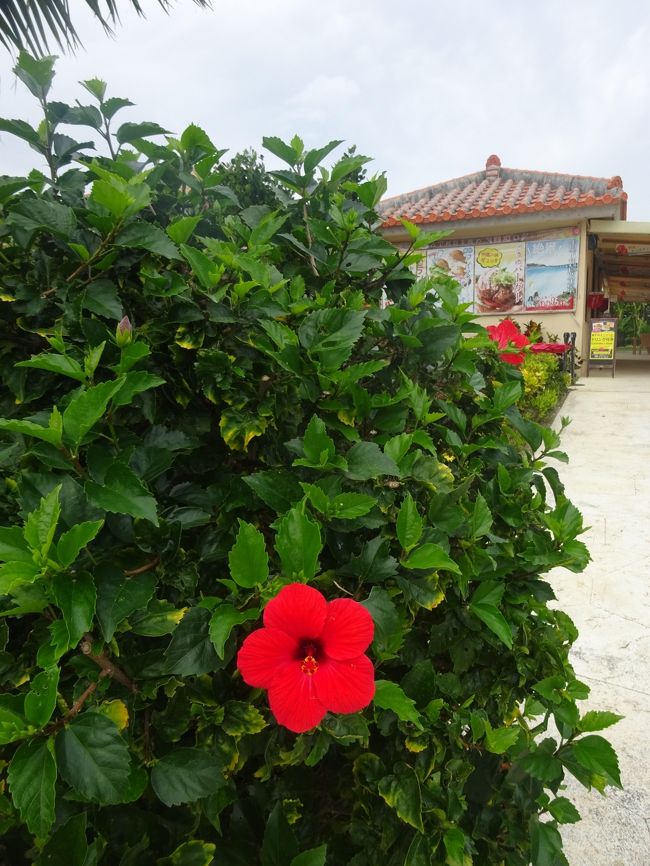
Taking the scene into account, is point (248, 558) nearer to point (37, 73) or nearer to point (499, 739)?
point (499, 739)

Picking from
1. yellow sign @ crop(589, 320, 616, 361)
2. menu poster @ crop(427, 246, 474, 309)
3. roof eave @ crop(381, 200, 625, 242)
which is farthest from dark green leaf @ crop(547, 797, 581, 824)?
yellow sign @ crop(589, 320, 616, 361)

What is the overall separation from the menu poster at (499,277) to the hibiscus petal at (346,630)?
9.47 m

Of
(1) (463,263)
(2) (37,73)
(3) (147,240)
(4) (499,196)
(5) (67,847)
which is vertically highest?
(4) (499,196)

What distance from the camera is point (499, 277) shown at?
9.63m

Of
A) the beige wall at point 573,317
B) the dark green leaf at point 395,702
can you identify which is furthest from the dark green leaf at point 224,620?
the beige wall at point 573,317

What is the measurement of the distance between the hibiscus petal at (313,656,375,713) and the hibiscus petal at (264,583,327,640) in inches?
2.2

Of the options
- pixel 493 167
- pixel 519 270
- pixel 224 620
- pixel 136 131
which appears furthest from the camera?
pixel 493 167

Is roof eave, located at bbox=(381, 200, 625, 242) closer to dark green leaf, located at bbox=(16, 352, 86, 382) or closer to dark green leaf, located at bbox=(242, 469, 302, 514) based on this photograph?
dark green leaf, located at bbox=(242, 469, 302, 514)

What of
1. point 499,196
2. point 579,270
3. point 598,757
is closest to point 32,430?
point 598,757

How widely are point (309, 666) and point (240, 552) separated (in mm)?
154

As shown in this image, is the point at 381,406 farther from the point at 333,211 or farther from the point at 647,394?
the point at 647,394

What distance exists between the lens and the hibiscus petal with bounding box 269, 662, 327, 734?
0.63 metres

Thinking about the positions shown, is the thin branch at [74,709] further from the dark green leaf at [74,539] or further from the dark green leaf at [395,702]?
the dark green leaf at [395,702]

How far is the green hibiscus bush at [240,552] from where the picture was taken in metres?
0.66
